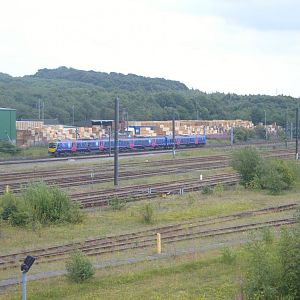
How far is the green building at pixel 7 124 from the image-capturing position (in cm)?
7706

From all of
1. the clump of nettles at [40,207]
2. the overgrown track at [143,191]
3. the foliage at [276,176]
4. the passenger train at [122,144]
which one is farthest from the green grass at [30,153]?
the clump of nettles at [40,207]

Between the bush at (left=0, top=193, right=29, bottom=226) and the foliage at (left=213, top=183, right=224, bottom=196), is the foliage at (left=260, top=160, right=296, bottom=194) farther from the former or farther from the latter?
the bush at (left=0, top=193, right=29, bottom=226)

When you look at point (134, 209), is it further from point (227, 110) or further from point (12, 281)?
point (227, 110)

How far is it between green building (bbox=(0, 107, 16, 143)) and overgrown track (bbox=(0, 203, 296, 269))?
52.4m

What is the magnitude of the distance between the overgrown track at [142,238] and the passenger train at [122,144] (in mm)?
42107

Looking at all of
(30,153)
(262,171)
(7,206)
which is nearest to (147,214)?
(7,206)

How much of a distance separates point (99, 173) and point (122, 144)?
2789 centimetres

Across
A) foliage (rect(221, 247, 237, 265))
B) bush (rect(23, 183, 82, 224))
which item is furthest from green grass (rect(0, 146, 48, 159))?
foliage (rect(221, 247, 237, 265))

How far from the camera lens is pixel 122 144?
78.8m

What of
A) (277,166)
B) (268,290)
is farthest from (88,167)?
(268,290)

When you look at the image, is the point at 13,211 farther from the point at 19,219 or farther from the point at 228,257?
the point at 228,257

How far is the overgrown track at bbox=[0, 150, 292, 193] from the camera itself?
4372 cm

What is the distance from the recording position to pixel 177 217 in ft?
96.4

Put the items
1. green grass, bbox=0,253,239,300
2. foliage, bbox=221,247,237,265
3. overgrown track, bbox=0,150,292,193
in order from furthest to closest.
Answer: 1. overgrown track, bbox=0,150,292,193
2. foliage, bbox=221,247,237,265
3. green grass, bbox=0,253,239,300
